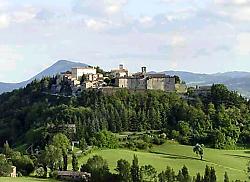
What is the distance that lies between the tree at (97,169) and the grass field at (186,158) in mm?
2683

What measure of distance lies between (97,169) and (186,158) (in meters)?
16.8

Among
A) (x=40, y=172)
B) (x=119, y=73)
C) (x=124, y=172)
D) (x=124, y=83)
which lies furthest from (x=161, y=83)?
(x=124, y=172)

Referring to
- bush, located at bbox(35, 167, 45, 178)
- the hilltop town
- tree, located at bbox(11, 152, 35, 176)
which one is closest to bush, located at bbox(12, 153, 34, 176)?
tree, located at bbox(11, 152, 35, 176)

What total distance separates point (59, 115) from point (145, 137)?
60.5 feet

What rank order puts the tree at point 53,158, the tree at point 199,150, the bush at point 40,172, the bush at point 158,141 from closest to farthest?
the bush at point 40,172, the tree at point 53,158, the tree at point 199,150, the bush at point 158,141

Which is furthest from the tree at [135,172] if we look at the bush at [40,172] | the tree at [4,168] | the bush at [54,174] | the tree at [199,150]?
the tree at [199,150]

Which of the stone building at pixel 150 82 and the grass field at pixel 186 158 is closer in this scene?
the grass field at pixel 186 158

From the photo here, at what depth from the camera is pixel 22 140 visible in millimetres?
98938

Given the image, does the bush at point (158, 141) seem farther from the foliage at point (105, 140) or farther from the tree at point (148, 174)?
the tree at point (148, 174)

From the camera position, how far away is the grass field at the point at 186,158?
2672 inches

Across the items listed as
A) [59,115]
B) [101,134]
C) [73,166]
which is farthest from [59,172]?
[59,115]

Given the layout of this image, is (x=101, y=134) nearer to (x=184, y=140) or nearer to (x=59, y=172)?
(x=184, y=140)

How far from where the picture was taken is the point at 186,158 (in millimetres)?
74312

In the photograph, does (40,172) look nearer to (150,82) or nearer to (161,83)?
(150,82)
